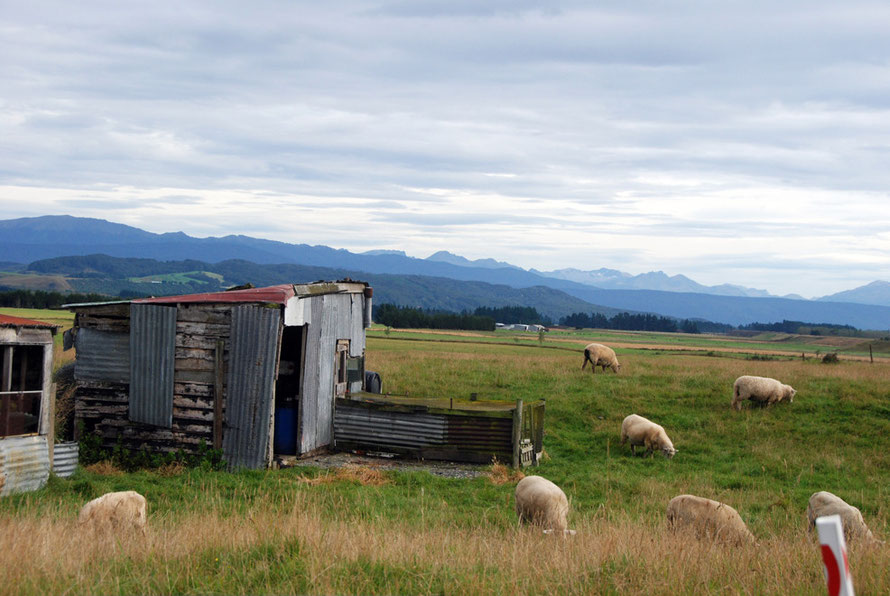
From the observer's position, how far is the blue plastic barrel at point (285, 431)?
19.3 metres

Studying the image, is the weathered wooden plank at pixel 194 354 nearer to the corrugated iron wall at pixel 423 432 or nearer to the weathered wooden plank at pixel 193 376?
the weathered wooden plank at pixel 193 376

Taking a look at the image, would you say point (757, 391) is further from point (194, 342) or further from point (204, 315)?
point (194, 342)

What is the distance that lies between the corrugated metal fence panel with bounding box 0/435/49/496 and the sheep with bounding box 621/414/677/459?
14.7 metres

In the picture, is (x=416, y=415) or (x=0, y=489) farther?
(x=416, y=415)

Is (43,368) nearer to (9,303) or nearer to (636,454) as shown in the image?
(636,454)

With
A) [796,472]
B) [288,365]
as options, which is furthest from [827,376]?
[288,365]

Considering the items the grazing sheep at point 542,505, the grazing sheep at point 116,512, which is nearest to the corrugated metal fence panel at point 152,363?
the grazing sheep at point 116,512

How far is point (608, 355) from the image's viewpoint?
35062 mm

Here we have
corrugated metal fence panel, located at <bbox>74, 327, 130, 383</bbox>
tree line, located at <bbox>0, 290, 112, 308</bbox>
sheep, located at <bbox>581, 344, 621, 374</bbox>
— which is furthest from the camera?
tree line, located at <bbox>0, 290, 112, 308</bbox>

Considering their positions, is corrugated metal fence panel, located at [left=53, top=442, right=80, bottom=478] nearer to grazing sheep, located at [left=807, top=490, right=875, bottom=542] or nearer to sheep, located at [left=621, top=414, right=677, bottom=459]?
sheep, located at [left=621, top=414, right=677, bottom=459]

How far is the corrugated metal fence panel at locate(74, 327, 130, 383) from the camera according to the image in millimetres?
18797

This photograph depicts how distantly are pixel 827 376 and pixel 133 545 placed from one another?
2912 centimetres

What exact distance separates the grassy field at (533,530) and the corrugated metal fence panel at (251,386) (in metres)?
0.94

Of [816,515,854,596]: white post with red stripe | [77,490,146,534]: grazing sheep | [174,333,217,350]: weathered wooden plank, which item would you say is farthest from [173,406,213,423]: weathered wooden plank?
[816,515,854,596]: white post with red stripe
